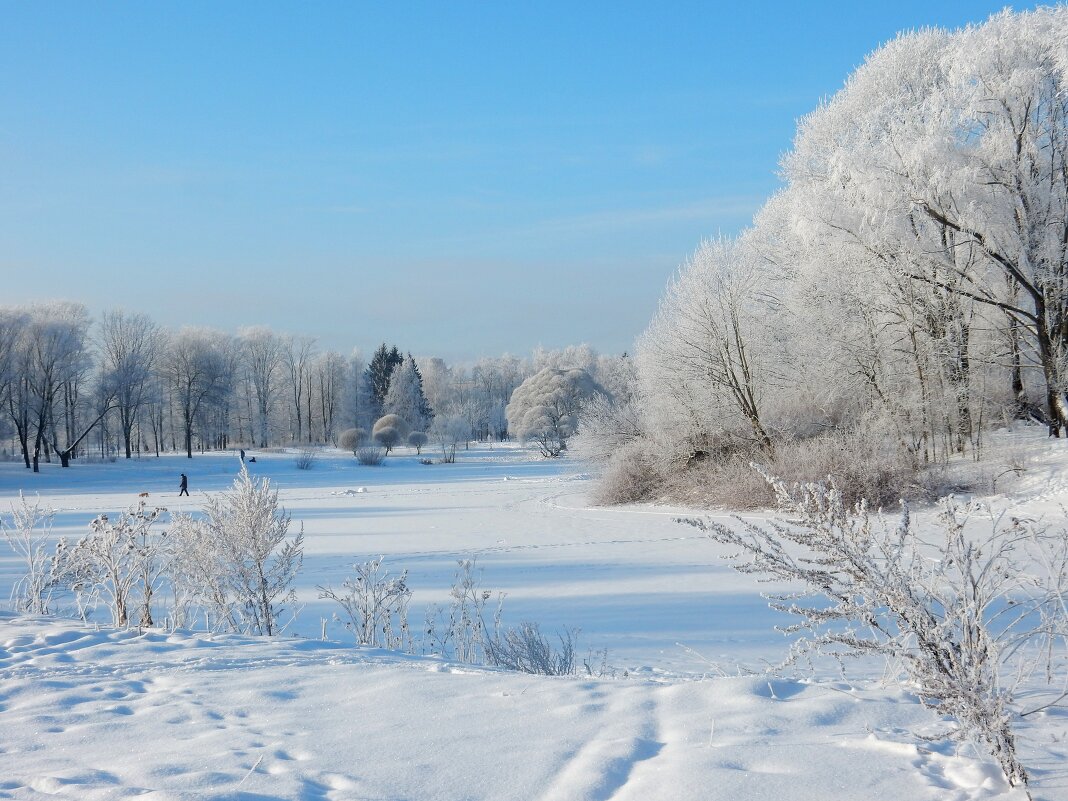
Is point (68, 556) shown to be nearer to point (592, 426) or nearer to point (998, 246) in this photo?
point (592, 426)

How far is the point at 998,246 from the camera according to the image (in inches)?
791

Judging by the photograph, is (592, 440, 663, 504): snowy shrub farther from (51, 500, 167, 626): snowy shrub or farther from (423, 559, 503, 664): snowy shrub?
(51, 500, 167, 626): snowy shrub

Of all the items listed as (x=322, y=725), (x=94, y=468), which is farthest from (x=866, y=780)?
(x=94, y=468)

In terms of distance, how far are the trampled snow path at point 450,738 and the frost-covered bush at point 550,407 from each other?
164 feet

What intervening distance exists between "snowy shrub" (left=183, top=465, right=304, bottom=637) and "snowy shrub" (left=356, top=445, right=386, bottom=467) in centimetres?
4193

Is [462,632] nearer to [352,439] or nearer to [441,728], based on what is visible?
[441,728]

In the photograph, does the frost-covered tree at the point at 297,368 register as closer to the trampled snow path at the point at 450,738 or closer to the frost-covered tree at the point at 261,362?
the frost-covered tree at the point at 261,362

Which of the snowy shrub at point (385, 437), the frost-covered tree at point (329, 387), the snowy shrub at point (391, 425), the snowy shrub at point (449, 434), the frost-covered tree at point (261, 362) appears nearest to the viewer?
the snowy shrub at point (449, 434)

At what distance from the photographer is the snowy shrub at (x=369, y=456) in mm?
49969

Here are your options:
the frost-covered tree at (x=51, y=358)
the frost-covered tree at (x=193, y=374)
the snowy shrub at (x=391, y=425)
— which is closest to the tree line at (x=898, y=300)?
the frost-covered tree at (x=51, y=358)

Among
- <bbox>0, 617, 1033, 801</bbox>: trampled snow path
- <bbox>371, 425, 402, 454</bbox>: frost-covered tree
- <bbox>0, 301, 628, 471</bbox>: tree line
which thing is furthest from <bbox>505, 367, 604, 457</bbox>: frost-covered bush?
<bbox>0, 617, 1033, 801</bbox>: trampled snow path

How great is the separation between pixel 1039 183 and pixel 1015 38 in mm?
3437

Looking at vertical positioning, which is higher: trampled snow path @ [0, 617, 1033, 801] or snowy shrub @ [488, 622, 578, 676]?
trampled snow path @ [0, 617, 1033, 801]

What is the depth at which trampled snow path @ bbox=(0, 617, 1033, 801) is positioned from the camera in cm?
288
